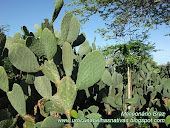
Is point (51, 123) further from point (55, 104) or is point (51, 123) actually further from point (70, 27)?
point (70, 27)

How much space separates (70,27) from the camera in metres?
0.99


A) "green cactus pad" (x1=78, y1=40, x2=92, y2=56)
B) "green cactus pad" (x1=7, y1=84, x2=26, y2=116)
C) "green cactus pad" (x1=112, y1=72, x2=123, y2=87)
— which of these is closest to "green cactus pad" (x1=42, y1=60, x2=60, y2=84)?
"green cactus pad" (x1=7, y1=84, x2=26, y2=116)

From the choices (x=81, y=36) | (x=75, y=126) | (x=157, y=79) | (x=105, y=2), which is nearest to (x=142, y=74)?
(x=157, y=79)

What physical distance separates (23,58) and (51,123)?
28cm

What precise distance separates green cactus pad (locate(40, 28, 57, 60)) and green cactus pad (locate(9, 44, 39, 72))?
0.06m

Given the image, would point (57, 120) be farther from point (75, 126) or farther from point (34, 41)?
point (34, 41)

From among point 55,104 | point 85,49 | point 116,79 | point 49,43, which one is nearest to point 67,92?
point 55,104

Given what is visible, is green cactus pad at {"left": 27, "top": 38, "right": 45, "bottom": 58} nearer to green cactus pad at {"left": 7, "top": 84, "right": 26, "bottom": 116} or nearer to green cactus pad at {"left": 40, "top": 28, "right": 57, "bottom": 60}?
green cactus pad at {"left": 40, "top": 28, "right": 57, "bottom": 60}

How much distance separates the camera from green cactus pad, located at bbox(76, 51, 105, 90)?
80 centimetres

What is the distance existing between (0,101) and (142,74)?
5.93 feet

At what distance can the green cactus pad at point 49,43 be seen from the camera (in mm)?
812

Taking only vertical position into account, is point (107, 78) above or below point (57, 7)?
below

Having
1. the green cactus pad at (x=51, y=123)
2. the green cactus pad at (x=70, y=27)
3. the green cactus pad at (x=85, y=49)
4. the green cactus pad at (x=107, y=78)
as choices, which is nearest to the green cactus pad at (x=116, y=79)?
the green cactus pad at (x=107, y=78)

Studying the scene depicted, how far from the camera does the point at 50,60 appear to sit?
2.81 feet
